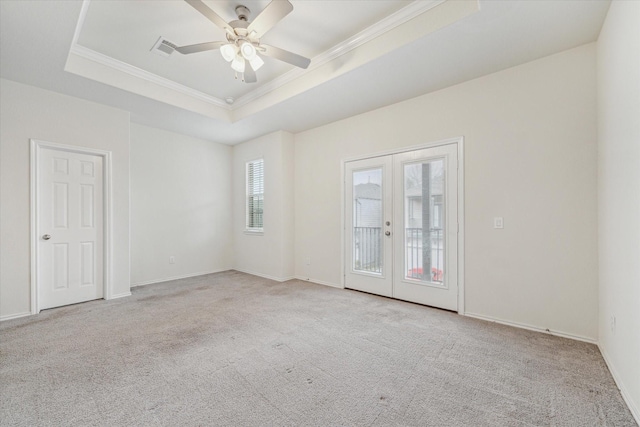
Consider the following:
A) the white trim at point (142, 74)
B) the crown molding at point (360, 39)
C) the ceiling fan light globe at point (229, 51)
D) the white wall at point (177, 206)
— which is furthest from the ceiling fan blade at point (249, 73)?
the white wall at point (177, 206)

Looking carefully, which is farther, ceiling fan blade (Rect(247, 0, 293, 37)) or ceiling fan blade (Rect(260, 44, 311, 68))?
ceiling fan blade (Rect(260, 44, 311, 68))

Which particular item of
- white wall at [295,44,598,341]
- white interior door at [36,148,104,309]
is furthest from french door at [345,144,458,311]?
white interior door at [36,148,104,309]

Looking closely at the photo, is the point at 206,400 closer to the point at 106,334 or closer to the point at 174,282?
the point at 106,334

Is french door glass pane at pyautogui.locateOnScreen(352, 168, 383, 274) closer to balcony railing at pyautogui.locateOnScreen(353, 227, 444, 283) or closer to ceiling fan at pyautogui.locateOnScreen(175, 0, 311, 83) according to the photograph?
balcony railing at pyautogui.locateOnScreen(353, 227, 444, 283)

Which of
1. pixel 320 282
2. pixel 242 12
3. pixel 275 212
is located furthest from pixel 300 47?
pixel 320 282

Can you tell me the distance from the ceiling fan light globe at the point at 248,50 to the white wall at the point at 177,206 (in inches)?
127

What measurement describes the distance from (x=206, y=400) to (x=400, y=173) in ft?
10.5

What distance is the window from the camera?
5422 mm

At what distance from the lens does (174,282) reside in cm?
479

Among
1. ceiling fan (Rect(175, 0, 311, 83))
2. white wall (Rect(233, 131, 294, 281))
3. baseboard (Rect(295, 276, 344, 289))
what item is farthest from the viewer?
white wall (Rect(233, 131, 294, 281))

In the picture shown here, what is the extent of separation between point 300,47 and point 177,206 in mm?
3672

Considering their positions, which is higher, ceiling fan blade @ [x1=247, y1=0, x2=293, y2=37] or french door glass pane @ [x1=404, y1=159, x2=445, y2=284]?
ceiling fan blade @ [x1=247, y1=0, x2=293, y2=37]

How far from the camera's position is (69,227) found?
11.8 ft

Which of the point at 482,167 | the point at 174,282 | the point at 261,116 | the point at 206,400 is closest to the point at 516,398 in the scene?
the point at 206,400
